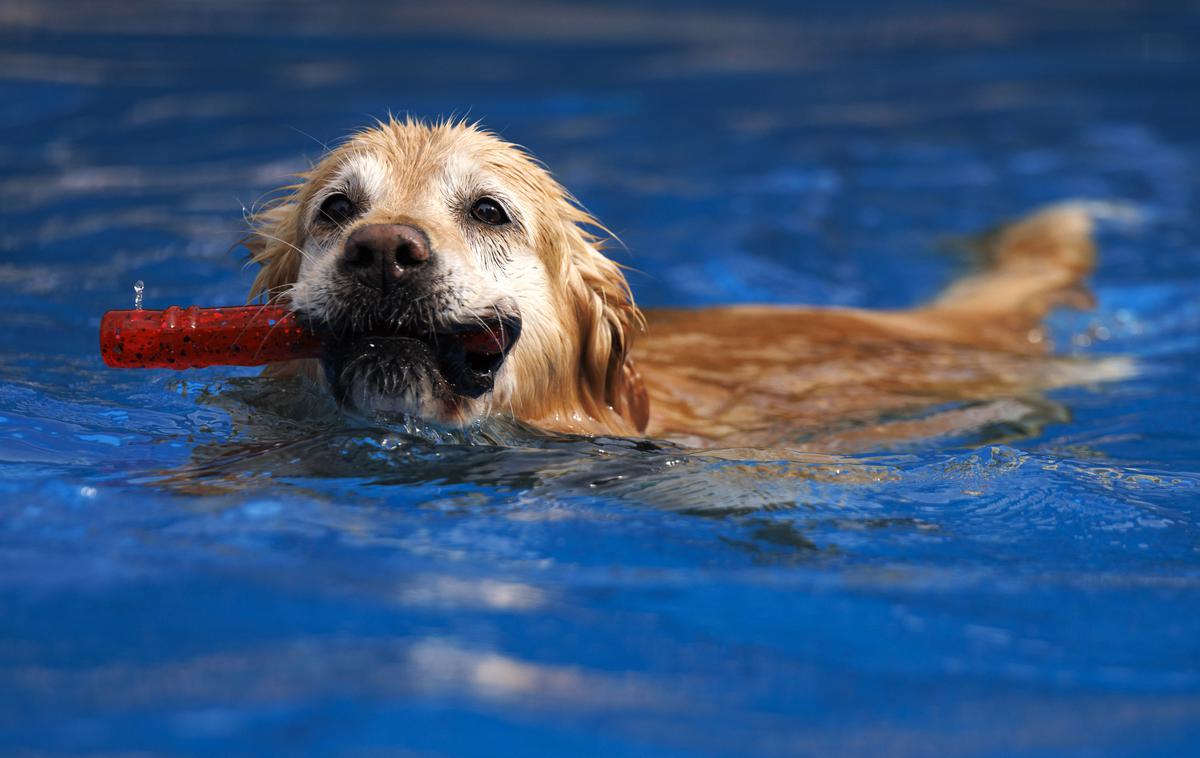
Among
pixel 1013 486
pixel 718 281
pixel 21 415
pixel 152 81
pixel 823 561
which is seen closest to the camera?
pixel 823 561

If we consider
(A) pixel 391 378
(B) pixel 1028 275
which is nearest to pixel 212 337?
(A) pixel 391 378

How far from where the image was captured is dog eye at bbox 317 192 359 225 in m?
4.20

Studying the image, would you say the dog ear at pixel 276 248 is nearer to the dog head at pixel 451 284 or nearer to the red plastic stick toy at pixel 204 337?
the dog head at pixel 451 284

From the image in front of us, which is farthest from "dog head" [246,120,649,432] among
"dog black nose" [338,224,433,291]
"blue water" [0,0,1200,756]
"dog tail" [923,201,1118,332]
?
"dog tail" [923,201,1118,332]

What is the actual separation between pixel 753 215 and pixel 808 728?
5.88m

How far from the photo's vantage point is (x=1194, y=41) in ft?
42.2

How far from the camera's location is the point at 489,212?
4.27m

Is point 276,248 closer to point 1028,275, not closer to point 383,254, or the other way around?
point 383,254

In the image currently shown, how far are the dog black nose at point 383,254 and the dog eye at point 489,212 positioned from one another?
472 mm

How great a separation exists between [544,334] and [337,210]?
0.73 metres

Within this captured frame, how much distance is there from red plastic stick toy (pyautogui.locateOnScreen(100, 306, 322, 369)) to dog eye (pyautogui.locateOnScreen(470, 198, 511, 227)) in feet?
2.18

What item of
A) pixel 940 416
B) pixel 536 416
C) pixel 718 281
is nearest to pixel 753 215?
pixel 718 281

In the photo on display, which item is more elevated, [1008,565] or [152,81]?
[152,81]

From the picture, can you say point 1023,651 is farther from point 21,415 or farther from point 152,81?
point 152,81
